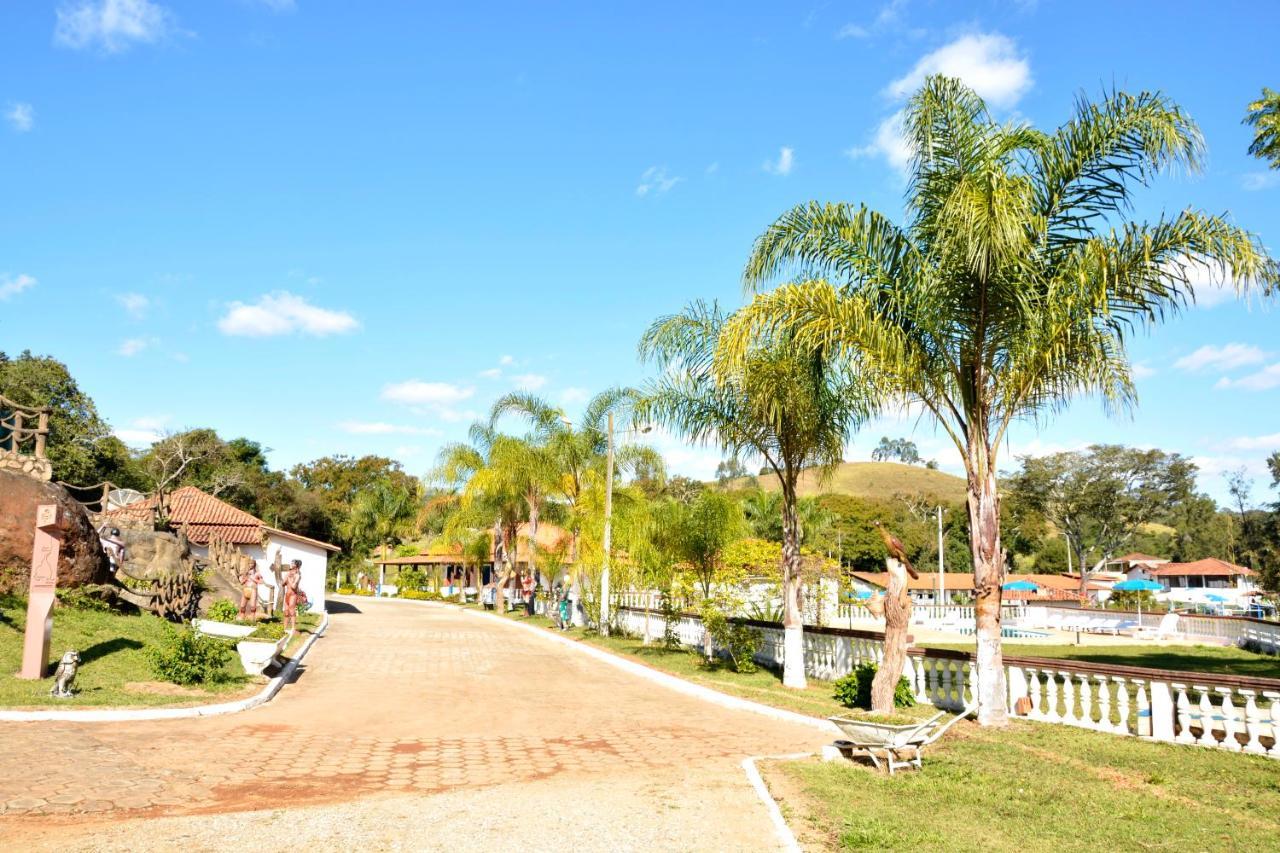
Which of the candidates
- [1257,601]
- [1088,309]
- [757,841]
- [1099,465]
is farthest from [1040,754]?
[1257,601]

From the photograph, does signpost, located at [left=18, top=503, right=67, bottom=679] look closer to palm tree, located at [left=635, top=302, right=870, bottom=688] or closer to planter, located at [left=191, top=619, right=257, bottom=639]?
planter, located at [left=191, top=619, right=257, bottom=639]

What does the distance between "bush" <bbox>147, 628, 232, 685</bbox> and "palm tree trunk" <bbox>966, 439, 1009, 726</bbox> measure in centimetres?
1079

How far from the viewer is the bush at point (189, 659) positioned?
41.7 feet

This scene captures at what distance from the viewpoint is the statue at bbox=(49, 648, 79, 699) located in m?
10.9

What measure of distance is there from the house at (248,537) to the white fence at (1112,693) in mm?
25362

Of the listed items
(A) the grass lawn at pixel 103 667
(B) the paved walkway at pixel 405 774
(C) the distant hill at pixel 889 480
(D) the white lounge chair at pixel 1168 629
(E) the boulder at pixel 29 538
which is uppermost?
(C) the distant hill at pixel 889 480

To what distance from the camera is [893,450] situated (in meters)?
167

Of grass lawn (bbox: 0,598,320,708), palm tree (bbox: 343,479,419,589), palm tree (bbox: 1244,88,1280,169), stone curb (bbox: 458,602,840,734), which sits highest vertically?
palm tree (bbox: 1244,88,1280,169)

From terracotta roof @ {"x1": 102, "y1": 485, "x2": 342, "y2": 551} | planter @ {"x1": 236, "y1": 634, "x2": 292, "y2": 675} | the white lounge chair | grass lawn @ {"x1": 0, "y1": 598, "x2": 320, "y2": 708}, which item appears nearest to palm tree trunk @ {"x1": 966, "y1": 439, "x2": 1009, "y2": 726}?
grass lawn @ {"x1": 0, "y1": 598, "x2": 320, "y2": 708}

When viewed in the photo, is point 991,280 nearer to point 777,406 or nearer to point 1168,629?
point 777,406

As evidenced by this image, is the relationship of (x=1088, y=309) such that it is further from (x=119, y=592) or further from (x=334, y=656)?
(x=119, y=592)

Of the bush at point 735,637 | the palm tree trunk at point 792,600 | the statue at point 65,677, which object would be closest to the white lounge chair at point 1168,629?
the bush at point 735,637

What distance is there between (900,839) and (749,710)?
22.1 feet

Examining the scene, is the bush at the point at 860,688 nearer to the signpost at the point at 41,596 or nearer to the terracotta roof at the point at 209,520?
the signpost at the point at 41,596
